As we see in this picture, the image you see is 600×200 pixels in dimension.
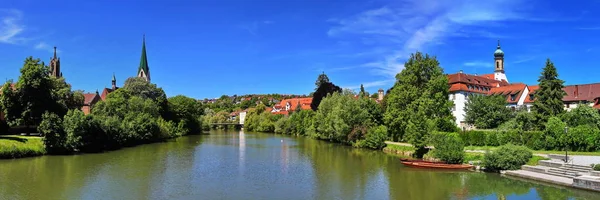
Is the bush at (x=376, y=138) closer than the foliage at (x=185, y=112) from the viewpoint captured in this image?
Yes

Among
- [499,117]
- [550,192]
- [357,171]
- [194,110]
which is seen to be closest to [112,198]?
[357,171]

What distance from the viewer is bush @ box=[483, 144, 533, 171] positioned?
101 ft

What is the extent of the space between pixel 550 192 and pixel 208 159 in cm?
2832

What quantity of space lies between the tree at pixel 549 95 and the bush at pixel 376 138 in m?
15.6

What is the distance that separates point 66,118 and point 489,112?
4592 centimetres

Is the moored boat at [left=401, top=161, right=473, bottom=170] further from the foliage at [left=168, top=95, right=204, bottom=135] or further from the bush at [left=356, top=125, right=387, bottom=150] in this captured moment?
the foliage at [left=168, top=95, right=204, bottom=135]

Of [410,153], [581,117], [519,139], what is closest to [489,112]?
[581,117]

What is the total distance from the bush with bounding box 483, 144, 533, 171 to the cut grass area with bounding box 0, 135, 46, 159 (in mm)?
37888

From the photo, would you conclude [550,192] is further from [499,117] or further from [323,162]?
[499,117]

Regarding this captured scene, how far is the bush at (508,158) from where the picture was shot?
3067 cm

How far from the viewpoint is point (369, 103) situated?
58.3 m

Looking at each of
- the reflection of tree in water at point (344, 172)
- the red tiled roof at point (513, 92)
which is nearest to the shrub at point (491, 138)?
the reflection of tree in water at point (344, 172)

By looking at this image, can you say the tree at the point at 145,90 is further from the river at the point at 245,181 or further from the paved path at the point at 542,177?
the paved path at the point at 542,177

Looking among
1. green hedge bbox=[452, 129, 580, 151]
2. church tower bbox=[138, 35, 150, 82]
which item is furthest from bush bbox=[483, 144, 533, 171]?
church tower bbox=[138, 35, 150, 82]
